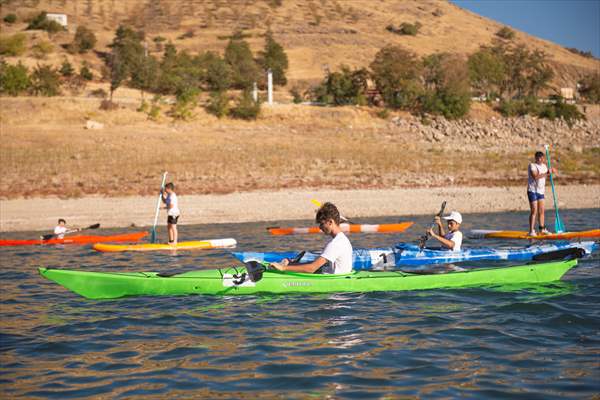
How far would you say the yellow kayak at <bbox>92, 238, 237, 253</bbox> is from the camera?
15.6 m

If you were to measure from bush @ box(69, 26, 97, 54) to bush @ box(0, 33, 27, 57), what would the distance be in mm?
5333

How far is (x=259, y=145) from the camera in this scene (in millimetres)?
30953

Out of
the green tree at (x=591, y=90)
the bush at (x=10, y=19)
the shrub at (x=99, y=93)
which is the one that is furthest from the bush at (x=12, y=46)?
the green tree at (x=591, y=90)

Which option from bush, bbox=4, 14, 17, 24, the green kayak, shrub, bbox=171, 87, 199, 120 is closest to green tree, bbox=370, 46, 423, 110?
shrub, bbox=171, 87, 199, 120

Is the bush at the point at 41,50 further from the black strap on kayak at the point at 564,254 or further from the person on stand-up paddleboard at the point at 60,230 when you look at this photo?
the black strap on kayak at the point at 564,254

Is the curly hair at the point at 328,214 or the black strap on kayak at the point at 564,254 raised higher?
the curly hair at the point at 328,214

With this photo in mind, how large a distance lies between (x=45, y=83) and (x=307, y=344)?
39.0 meters

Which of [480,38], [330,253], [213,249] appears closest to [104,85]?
[213,249]

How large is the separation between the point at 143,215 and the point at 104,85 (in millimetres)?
32726

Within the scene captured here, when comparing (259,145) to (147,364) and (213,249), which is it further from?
(147,364)

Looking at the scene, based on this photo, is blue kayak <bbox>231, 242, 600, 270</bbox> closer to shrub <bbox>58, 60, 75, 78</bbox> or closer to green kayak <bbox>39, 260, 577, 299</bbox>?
green kayak <bbox>39, 260, 577, 299</bbox>

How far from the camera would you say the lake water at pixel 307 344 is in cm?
675

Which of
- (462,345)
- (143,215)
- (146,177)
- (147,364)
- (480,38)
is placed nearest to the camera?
(147,364)

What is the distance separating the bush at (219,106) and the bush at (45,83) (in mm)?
10340
